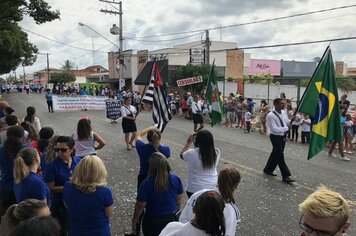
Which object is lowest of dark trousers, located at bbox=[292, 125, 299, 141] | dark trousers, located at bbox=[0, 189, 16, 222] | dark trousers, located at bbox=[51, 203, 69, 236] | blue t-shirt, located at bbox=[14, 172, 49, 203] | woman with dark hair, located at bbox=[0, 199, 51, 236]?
dark trousers, located at bbox=[292, 125, 299, 141]

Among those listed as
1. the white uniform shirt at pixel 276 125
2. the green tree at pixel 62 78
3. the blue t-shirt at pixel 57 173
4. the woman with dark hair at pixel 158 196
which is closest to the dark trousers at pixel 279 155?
the white uniform shirt at pixel 276 125

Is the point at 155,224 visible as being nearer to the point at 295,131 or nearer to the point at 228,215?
the point at 228,215

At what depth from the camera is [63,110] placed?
24.2 meters

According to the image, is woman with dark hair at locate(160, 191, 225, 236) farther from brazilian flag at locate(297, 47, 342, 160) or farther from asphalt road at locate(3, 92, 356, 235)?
brazilian flag at locate(297, 47, 342, 160)

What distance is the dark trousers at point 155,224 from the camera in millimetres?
3881

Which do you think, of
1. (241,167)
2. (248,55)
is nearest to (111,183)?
(241,167)

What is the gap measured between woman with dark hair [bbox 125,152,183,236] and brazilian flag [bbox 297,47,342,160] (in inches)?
135

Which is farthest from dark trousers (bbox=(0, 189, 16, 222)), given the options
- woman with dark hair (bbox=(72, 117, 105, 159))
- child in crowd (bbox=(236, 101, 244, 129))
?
child in crowd (bbox=(236, 101, 244, 129))

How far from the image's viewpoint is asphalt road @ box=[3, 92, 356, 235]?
5.75 meters

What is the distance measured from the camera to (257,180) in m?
8.11

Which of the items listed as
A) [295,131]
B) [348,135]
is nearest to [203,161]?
[348,135]

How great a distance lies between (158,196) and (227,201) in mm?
956

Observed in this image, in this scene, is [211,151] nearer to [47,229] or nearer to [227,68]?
[47,229]

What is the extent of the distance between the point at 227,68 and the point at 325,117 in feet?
130
